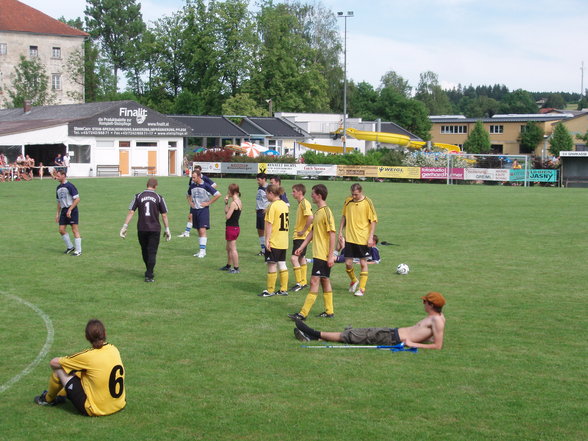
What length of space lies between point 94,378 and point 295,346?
3214 millimetres

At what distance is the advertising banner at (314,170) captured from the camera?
182 ft

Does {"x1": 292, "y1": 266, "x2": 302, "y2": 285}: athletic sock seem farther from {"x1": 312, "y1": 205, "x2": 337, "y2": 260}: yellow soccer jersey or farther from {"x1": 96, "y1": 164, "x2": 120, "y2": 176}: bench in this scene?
{"x1": 96, "y1": 164, "x2": 120, "y2": 176}: bench

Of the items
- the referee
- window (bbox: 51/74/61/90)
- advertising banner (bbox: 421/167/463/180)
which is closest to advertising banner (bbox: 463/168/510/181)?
advertising banner (bbox: 421/167/463/180)

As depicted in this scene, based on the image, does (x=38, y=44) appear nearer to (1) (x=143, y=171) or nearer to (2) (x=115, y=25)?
(2) (x=115, y=25)

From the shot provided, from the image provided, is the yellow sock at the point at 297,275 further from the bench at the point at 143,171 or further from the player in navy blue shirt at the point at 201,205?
the bench at the point at 143,171

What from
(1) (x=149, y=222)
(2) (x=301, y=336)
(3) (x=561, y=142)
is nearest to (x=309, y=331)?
(2) (x=301, y=336)

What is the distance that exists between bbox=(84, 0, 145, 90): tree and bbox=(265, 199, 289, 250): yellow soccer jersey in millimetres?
100974

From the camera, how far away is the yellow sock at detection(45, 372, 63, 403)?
7.45 m

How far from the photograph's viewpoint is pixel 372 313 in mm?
11875

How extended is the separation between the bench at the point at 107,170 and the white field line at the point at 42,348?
4536 centimetres

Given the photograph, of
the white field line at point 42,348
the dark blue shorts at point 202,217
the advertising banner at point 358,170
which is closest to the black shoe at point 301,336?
the white field line at point 42,348

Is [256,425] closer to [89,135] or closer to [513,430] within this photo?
[513,430]

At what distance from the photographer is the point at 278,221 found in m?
12.8

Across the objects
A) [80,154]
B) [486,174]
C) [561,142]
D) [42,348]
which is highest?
[561,142]
